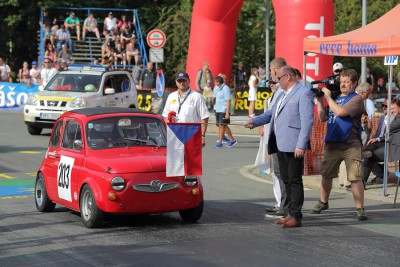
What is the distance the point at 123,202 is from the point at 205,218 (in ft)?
5.18

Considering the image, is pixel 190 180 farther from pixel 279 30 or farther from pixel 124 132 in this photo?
pixel 279 30

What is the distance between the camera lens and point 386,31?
14742mm

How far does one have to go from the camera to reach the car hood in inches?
451

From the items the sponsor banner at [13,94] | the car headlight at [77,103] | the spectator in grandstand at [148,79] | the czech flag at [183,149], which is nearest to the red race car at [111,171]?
the czech flag at [183,149]

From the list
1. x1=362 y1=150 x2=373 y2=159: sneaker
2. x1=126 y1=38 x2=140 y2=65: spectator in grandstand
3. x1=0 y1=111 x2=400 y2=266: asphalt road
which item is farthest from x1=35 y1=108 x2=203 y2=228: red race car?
x1=126 y1=38 x2=140 y2=65: spectator in grandstand

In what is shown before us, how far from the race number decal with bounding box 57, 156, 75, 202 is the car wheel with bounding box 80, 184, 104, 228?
1.50 feet

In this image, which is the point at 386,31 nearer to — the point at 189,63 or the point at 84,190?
the point at 84,190

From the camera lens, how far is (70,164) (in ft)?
40.3

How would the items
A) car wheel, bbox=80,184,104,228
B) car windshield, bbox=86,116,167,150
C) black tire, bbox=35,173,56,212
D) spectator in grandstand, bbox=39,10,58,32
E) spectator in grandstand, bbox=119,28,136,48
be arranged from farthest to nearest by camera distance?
spectator in grandstand, bbox=119,28,136,48 → spectator in grandstand, bbox=39,10,58,32 → black tire, bbox=35,173,56,212 → car windshield, bbox=86,116,167,150 → car wheel, bbox=80,184,104,228

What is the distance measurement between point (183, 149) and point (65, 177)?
164 centimetres

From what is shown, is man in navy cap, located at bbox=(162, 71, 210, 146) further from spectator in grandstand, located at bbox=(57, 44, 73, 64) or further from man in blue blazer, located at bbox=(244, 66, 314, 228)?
spectator in grandstand, located at bbox=(57, 44, 73, 64)

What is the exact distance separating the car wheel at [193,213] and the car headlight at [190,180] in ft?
0.91

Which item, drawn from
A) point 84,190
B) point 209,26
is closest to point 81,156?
point 84,190

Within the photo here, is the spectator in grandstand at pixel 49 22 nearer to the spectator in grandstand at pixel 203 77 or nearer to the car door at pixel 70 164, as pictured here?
the spectator in grandstand at pixel 203 77
